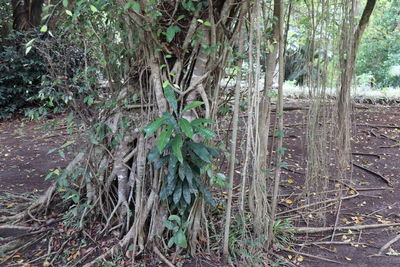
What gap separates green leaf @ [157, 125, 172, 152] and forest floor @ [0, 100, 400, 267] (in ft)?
3.09

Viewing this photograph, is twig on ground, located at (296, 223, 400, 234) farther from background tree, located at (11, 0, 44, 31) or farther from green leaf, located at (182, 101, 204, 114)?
background tree, located at (11, 0, 44, 31)

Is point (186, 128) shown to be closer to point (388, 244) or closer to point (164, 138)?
point (164, 138)

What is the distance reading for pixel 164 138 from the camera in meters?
1.99

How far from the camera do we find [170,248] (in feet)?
8.13

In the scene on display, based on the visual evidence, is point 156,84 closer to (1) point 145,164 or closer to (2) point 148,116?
(2) point 148,116

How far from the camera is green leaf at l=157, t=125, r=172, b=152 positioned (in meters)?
1.95

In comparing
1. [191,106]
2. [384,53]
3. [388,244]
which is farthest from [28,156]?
[384,53]

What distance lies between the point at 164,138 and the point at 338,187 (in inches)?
101

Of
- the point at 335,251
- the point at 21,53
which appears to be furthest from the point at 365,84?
the point at 21,53

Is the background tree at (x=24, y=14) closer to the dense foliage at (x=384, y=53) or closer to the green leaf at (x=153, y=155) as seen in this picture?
the green leaf at (x=153, y=155)

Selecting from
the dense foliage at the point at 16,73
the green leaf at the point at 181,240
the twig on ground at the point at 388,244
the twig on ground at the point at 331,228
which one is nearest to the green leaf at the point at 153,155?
the green leaf at the point at 181,240

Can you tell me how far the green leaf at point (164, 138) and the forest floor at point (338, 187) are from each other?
94 centimetres

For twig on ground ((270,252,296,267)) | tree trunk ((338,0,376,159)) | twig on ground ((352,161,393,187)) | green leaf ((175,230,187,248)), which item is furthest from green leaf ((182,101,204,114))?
twig on ground ((352,161,393,187))

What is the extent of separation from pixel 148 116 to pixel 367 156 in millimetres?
3756
